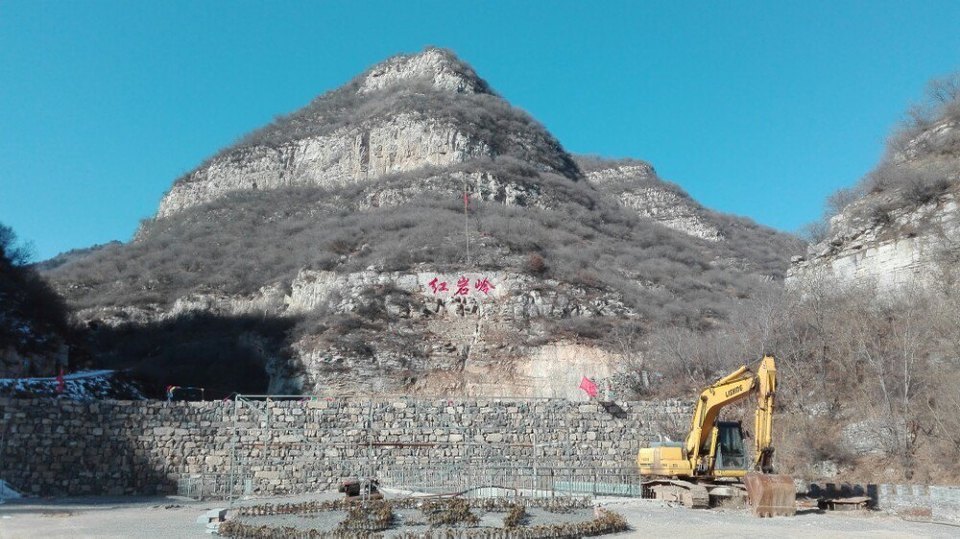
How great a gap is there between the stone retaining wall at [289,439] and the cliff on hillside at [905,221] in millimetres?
8948

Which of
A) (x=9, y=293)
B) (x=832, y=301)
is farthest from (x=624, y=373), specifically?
(x=9, y=293)

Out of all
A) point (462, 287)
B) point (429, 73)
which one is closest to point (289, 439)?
point (462, 287)

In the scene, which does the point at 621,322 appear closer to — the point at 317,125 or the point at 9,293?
the point at 9,293

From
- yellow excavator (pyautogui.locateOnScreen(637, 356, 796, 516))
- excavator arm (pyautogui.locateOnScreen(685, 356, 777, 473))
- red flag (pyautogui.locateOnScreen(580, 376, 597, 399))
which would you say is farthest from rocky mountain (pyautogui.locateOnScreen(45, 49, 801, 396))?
excavator arm (pyautogui.locateOnScreen(685, 356, 777, 473))

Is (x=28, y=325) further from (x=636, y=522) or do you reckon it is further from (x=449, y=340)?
(x=636, y=522)

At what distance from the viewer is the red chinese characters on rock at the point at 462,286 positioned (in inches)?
1470

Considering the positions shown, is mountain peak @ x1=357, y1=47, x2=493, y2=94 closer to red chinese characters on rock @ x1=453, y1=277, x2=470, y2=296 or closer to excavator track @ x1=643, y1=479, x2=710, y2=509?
red chinese characters on rock @ x1=453, y1=277, x2=470, y2=296

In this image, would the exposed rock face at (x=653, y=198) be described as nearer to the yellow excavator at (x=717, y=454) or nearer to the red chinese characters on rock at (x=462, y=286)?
the red chinese characters on rock at (x=462, y=286)

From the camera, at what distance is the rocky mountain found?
33.7m

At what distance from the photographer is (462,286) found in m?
37.5

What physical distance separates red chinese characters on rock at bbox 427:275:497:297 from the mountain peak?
46.8 meters

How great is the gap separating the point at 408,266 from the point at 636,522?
2746 cm

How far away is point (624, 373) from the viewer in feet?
102

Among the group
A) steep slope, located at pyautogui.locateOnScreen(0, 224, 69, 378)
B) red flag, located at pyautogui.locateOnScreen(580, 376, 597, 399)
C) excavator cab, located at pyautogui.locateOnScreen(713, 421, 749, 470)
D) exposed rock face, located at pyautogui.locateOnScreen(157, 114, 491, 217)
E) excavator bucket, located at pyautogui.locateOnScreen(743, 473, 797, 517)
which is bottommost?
excavator bucket, located at pyautogui.locateOnScreen(743, 473, 797, 517)
